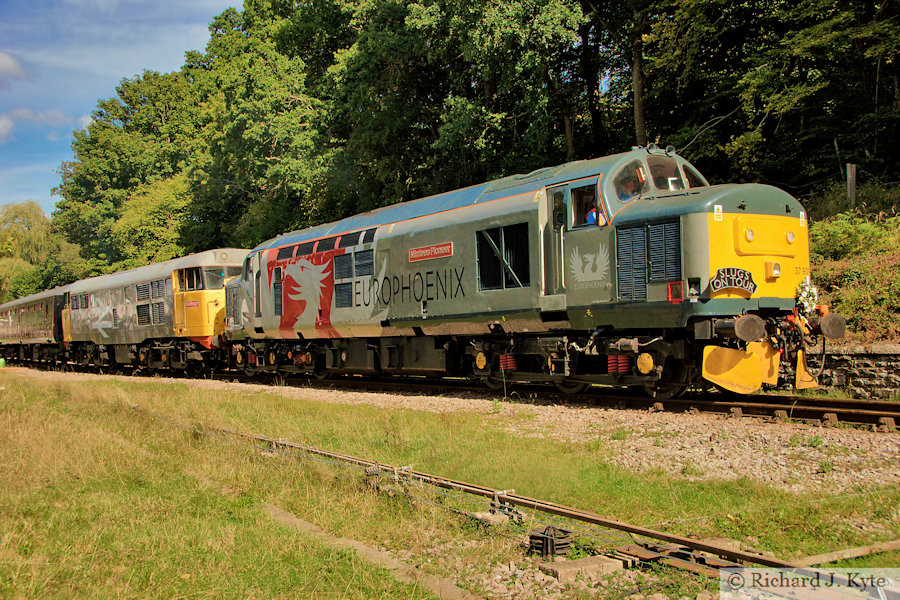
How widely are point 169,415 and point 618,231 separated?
28.1 ft

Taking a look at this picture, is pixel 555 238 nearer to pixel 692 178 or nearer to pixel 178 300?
pixel 692 178

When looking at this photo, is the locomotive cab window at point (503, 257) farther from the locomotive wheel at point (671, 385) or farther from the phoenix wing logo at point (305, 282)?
the phoenix wing logo at point (305, 282)

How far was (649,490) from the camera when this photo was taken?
6.74 metres

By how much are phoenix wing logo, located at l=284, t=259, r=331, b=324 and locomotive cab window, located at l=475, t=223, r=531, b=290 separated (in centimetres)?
546

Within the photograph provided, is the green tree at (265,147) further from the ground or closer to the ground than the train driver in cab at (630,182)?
further from the ground

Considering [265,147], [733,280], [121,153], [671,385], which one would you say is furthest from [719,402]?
[121,153]

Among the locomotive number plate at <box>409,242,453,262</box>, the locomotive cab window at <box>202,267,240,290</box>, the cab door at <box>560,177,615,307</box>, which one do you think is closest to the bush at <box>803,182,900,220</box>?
the cab door at <box>560,177,615,307</box>

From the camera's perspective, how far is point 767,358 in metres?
10.8

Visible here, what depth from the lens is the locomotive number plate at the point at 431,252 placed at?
562 inches

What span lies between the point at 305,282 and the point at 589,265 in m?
9.13

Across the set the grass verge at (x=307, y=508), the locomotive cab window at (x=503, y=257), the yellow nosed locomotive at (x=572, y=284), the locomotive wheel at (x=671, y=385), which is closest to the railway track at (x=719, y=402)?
the locomotive wheel at (x=671, y=385)

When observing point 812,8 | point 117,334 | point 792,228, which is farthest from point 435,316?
point 117,334

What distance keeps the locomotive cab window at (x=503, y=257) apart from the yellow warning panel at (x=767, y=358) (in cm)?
381

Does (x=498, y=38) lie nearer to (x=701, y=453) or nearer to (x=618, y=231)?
(x=618, y=231)
